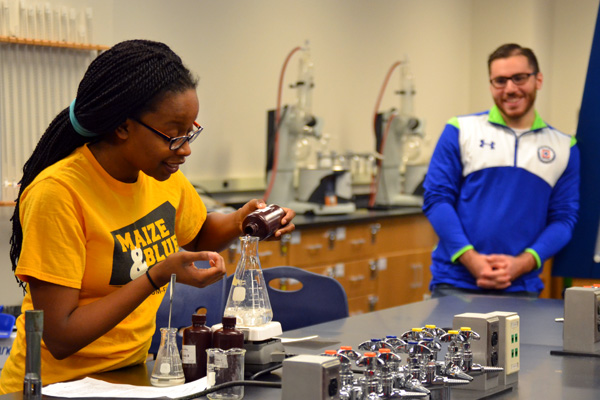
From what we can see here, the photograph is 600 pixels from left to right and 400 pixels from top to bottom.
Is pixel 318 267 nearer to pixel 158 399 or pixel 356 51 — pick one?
pixel 356 51

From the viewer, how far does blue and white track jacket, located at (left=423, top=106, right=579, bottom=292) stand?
289 cm

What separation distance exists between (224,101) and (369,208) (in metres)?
1.19

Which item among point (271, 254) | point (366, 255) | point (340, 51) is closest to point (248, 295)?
point (271, 254)

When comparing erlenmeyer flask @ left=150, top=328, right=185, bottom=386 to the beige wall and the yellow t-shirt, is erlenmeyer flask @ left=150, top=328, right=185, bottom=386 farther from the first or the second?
the beige wall

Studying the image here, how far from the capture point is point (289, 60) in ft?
16.3

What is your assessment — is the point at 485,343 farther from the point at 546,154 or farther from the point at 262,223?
the point at 546,154

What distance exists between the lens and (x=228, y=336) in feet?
4.79

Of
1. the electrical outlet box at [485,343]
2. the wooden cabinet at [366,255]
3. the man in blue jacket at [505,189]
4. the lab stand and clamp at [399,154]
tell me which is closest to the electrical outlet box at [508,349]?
the electrical outlet box at [485,343]

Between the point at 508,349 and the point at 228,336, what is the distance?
569 mm

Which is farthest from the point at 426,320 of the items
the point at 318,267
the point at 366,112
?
the point at 366,112

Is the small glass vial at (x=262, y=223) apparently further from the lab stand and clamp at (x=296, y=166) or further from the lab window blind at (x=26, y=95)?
the lab stand and clamp at (x=296, y=166)

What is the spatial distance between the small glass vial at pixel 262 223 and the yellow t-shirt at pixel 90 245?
0.66ft

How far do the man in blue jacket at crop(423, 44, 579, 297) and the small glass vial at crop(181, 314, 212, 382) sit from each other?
5.11 ft

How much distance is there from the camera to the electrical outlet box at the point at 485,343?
147 centimetres
